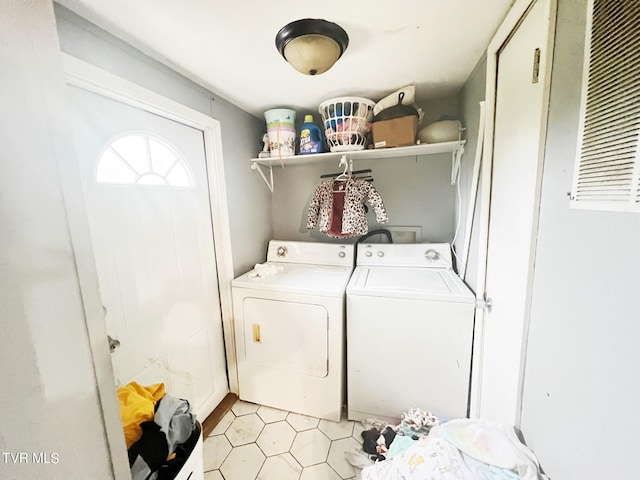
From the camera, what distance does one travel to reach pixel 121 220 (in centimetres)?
122

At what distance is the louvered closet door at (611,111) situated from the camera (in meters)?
0.50

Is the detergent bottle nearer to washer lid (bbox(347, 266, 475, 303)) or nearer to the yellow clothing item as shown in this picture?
washer lid (bbox(347, 266, 475, 303))

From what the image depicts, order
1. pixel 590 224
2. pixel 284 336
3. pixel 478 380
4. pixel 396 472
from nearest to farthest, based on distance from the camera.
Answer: pixel 590 224, pixel 396 472, pixel 478 380, pixel 284 336

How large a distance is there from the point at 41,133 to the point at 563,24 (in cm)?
139

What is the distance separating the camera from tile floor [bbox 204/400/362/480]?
1.43 m

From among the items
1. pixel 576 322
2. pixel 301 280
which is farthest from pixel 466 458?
pixel 301 280

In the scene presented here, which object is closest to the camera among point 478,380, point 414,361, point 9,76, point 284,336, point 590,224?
point 9,76

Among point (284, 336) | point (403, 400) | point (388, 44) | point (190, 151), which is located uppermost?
point (388, 44)

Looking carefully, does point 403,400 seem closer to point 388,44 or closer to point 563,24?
point 563,24

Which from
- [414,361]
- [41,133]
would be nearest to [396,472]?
[414,361]

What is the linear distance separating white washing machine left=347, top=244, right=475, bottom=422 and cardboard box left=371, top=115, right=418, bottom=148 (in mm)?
961

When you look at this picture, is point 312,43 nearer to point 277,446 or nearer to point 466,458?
point 466,458

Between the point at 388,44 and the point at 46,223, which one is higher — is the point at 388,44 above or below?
above

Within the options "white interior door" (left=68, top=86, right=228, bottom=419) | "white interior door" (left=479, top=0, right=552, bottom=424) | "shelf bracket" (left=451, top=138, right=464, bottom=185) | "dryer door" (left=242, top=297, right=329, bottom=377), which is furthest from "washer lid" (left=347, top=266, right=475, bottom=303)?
"white interior door" (left=68, top=86, right=228, bottom=419)
